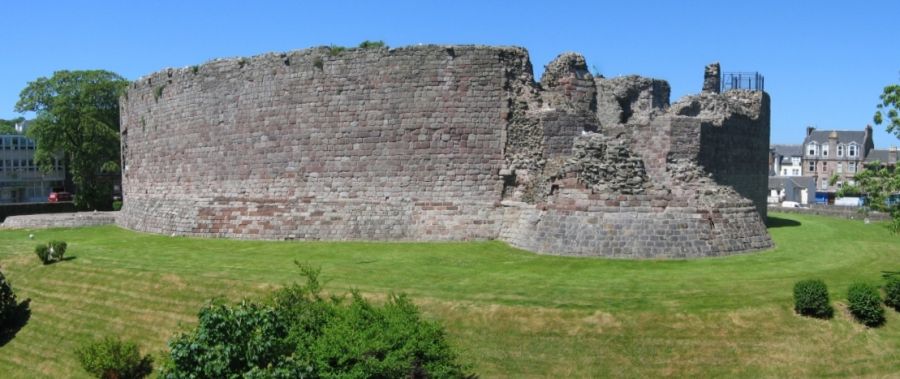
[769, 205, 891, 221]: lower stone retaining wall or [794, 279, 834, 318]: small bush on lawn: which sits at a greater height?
[769, 205, 891, 221]: lower stone retaining wall

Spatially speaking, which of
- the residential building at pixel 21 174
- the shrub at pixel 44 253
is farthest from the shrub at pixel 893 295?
the residential building at pixel 21 174

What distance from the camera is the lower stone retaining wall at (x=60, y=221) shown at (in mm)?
37062

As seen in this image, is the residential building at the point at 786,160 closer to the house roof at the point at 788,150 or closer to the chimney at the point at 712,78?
the house roof at the point at 788,150

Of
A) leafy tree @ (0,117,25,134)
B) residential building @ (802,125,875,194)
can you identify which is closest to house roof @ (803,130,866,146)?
residential building @ (802,125,875,194)

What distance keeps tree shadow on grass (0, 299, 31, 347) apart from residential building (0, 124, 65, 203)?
6152 cm

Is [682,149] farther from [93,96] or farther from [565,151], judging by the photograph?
[93,96]

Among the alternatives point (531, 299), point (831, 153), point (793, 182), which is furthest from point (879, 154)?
point (531, 299)

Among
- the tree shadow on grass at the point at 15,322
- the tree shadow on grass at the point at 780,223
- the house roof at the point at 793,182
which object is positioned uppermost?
the house roof at the point at 793,182

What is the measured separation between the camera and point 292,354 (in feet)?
40.2

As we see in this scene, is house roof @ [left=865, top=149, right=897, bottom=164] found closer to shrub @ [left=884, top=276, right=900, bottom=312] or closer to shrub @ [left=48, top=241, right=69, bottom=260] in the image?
shrub @ [left=884, top=276, right=900, bottom=312]

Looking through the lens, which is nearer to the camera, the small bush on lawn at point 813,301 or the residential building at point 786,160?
the small bush on lawn at point 813,301

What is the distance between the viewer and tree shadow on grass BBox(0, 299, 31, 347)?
20.5 metres

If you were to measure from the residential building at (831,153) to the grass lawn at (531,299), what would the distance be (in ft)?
217

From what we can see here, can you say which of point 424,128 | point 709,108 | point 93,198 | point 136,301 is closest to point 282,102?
point 424,128
